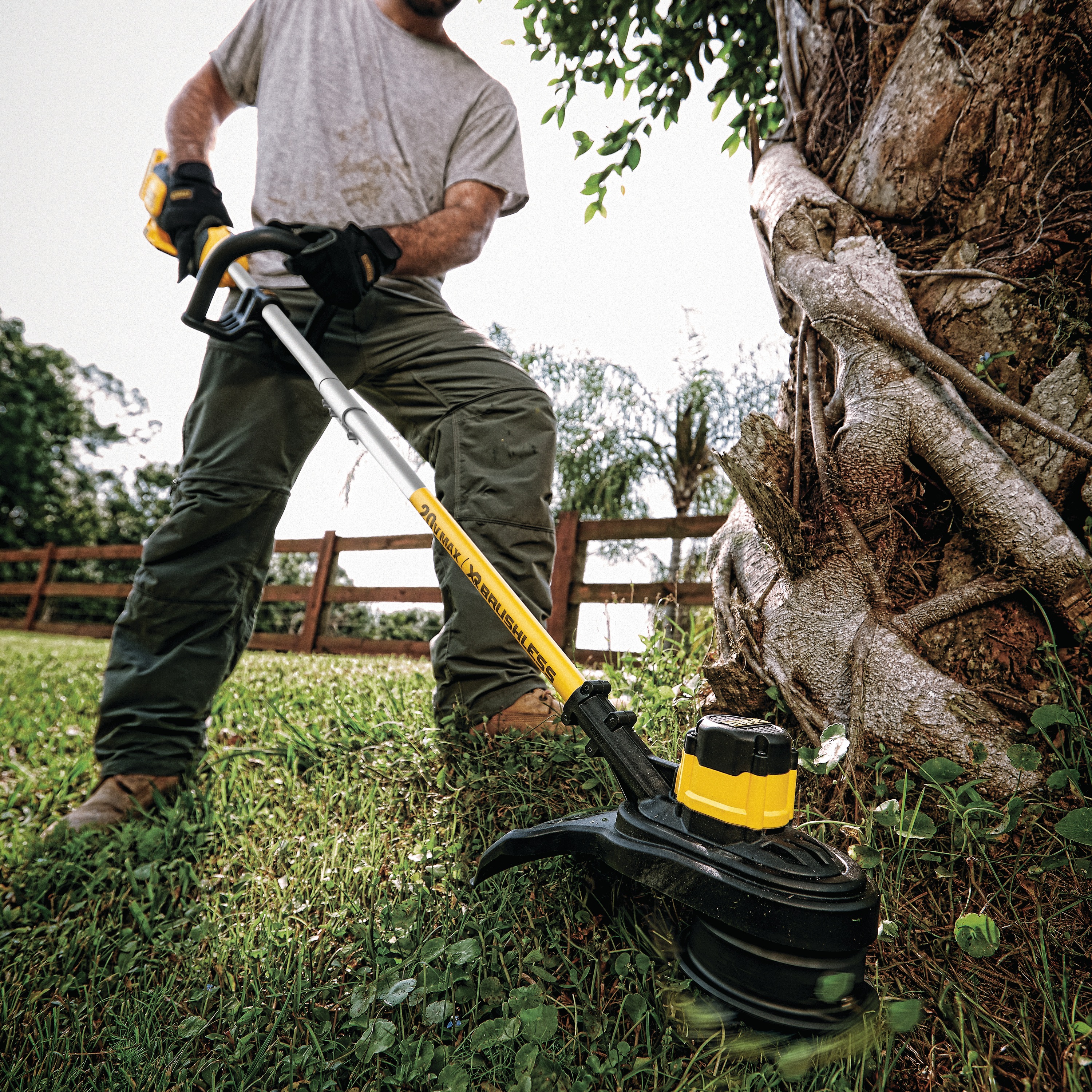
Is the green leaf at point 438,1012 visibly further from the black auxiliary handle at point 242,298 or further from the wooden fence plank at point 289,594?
the wooden fence plank at point 289,594

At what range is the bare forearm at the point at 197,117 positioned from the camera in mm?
2475

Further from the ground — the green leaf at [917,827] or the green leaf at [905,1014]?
the green leaf at [917,827]

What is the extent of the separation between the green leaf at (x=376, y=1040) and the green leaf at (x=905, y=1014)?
29.3 inches

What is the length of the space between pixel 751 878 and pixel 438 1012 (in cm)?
58

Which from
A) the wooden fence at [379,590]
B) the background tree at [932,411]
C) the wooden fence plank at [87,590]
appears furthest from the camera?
the wooden fence plank at [87,590]

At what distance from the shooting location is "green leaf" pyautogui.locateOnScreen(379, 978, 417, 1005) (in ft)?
3.72

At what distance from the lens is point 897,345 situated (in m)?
1.61

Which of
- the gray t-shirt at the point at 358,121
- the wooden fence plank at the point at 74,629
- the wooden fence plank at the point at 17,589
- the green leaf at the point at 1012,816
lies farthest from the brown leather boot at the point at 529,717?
the wooden fence plank at the point at 17,589

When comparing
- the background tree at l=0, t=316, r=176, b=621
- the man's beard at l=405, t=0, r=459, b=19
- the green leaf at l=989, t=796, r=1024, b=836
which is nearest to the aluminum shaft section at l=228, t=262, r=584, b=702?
the green leaf at l=989, t=796, r=1024, b=836

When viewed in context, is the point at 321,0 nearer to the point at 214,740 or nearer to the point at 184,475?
the point at 184,475

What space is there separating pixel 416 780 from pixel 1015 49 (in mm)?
2380

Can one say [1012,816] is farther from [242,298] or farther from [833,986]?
[242,298]

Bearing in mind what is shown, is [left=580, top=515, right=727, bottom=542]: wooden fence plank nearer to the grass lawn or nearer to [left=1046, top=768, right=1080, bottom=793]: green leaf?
the grass lawn

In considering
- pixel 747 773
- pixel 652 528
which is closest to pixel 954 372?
pixel 747 773
